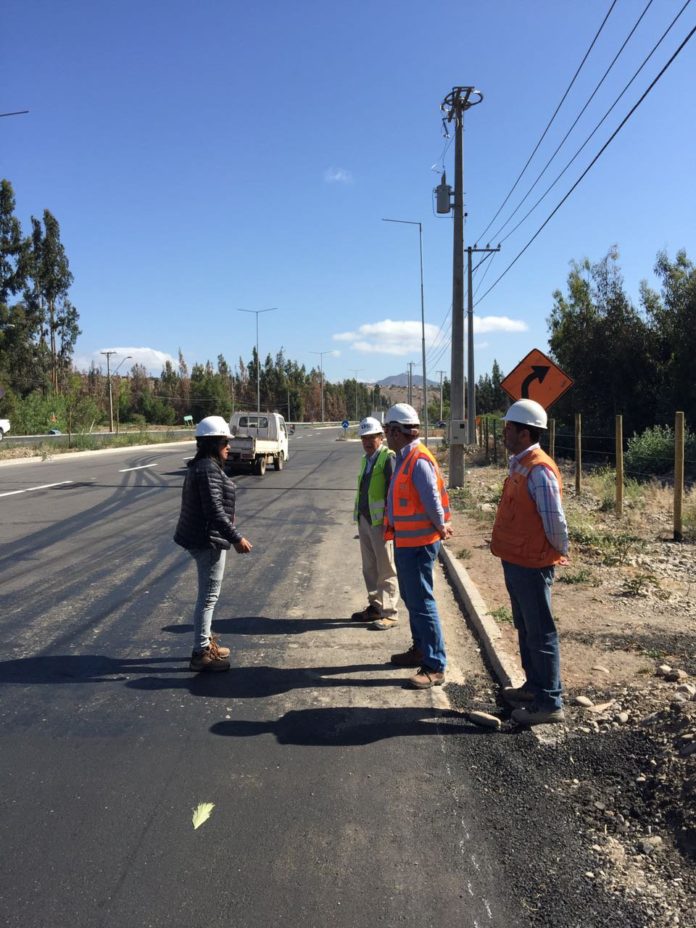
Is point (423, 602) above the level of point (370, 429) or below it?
below

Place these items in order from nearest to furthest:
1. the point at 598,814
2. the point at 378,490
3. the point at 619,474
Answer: the point at 598,814 → the point at 378,490 → the point at 619,474

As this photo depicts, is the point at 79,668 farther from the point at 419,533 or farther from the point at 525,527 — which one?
the point at 525,527

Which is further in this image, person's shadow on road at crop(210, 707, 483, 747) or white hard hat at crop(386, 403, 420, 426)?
white hard hat at crop(386, 403, 420, 426)

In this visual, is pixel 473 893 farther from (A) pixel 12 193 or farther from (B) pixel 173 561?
(A) pixel 12 193

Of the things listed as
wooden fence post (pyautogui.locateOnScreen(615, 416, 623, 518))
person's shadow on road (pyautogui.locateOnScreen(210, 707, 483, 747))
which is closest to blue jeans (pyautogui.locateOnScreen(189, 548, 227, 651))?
person's shadow on road (pyautogui.locateOnScreen(210, 707, 483, 747))

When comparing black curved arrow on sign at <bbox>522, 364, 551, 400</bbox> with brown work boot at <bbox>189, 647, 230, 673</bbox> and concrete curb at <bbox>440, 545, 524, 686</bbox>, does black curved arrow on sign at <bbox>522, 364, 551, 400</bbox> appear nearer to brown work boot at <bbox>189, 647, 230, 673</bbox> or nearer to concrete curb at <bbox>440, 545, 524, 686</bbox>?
concrete curb at <bbox>440, 545, 524, 686</bbox>

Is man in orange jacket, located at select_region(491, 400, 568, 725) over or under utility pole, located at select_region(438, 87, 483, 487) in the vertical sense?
under

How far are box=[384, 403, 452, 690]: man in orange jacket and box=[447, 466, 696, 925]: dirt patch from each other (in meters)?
0.38

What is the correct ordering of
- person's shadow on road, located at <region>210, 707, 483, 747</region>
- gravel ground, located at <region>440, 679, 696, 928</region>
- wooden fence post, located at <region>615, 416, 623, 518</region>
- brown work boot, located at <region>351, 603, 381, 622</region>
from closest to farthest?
gravel ground, located at <region>440, 679, 696, 928</region> < person's shadow on road, located at <region>210, 707, 483, 747</region> < brown work boot, located at <region>351, 603, 381, 622</region> < wooden fence post, located at <region>615, 416, 623, 518</region>

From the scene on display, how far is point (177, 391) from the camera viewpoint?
92.6 meters

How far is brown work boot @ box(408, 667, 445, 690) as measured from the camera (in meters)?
4.78

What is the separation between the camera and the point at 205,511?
16.4ft

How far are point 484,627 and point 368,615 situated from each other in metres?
1.09

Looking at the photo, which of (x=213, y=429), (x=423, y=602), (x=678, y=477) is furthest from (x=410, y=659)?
(x=678, y=477)
